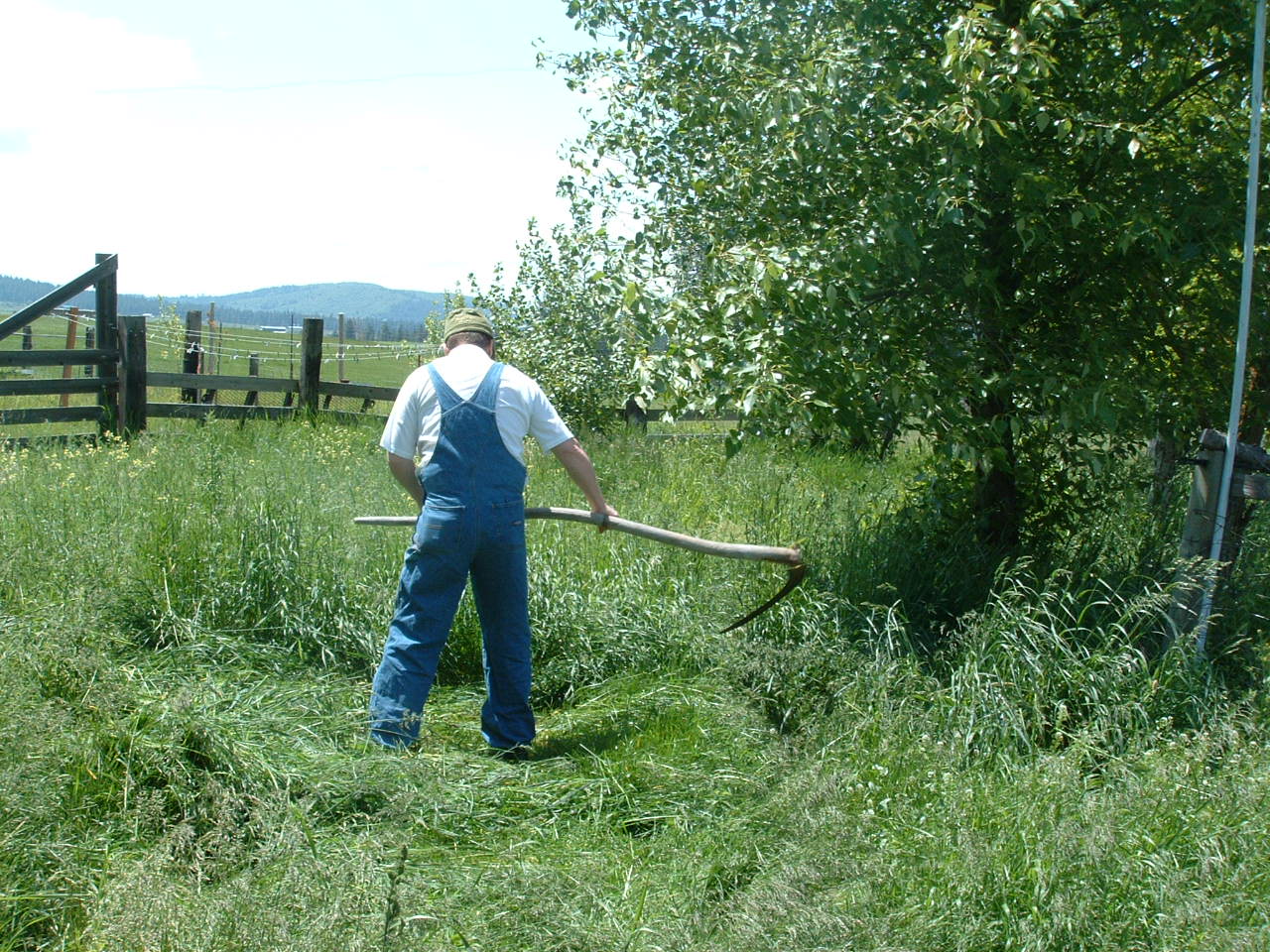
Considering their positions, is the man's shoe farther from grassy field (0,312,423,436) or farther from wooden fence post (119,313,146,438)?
wooden fence post (119,313,146,438)

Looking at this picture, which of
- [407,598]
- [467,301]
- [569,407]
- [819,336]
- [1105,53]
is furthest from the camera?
[467,301]

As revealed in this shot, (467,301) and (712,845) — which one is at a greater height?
→ (467,301)

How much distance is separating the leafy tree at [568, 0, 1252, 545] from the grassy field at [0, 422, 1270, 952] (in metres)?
0.85

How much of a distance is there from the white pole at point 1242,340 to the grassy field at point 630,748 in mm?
210

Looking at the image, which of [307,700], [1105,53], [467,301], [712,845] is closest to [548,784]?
[712,845]

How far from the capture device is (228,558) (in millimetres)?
5664

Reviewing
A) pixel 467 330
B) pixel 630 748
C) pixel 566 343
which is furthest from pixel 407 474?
pixel 566 343

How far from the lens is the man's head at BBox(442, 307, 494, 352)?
4.84 metres

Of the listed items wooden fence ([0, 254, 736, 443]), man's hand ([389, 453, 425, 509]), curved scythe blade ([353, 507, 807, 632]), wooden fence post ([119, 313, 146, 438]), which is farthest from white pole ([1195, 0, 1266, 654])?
wooden fence post ([119, 313, 146, 438])

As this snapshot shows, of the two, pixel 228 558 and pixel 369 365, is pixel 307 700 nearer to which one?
pixel 228 558

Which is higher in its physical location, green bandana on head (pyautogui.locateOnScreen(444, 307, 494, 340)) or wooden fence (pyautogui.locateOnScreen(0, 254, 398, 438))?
green bandana on head (pyautogui.locateOnScreen(444, 307, 494, 340))

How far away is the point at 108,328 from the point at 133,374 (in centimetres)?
52

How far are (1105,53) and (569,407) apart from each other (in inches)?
290

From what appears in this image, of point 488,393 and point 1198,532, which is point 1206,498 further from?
point 488,393
